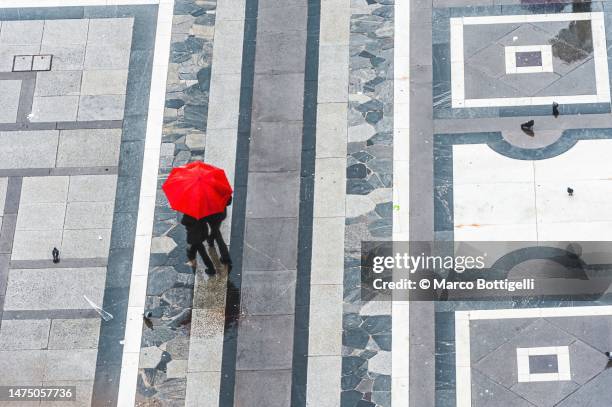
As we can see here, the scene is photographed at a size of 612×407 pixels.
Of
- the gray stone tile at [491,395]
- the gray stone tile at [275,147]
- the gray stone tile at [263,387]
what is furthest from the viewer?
the gray stone tile at [275,147]

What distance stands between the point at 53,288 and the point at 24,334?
0.97m

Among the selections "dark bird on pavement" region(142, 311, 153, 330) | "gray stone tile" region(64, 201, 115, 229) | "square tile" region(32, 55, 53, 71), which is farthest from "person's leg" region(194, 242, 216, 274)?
"square tile" region(32, 55, 53, 71)

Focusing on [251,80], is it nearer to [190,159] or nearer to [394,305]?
[190,159]

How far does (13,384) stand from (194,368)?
3253 millimetres

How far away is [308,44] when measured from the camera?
58.0ft

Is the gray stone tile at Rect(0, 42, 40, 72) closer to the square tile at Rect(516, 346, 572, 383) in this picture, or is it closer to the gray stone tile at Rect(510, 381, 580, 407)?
the square tile at Rect(516, 346, 572, 383)

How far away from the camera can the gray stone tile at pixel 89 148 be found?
17.0 meters

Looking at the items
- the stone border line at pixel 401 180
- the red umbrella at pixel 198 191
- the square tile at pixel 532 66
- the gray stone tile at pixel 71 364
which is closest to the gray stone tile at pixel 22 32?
the red umbrella at pixel 198 191

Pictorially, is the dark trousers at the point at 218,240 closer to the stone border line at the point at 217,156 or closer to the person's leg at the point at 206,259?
the person's leg at the point at 206,259

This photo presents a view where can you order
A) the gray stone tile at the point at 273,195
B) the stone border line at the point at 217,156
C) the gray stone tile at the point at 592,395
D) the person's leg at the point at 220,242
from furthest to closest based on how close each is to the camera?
the gray stone tile at the point at 273,195 → the stone border line at the point at 217,156 → the person's leg at the point at 220,242 → the gray stone tile at the point at 592,395

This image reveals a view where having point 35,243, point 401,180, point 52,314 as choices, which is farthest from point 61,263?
point 401,180

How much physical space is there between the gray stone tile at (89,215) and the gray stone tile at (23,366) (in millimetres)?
2498

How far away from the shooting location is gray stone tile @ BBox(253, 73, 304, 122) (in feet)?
56.0

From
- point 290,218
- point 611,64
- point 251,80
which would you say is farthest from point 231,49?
point 611,64
